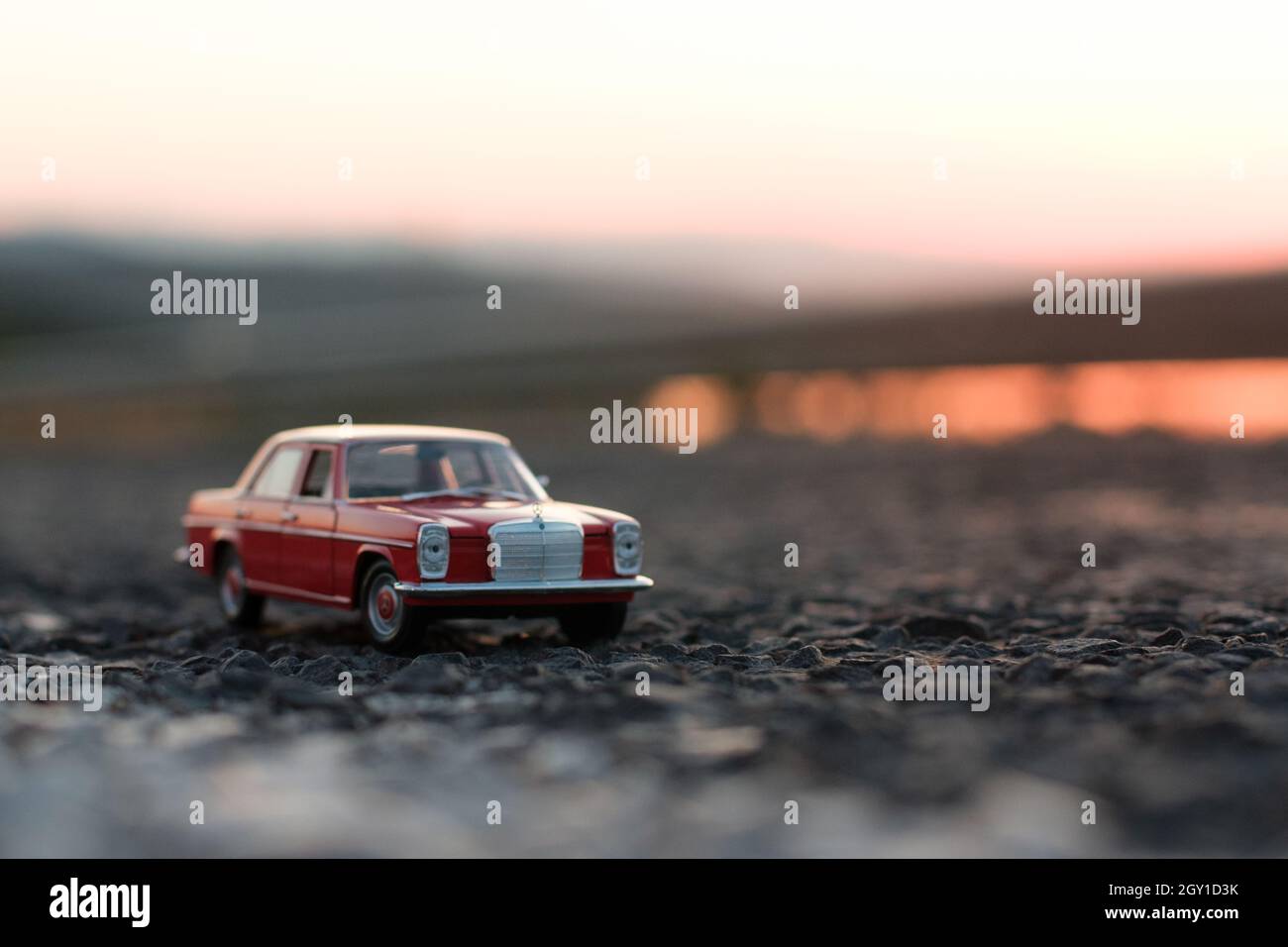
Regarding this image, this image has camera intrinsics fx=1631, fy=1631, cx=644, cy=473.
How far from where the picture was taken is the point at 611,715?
8125 mm

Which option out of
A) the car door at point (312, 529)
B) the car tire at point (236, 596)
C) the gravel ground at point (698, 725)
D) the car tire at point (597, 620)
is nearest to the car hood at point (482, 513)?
the car door at point (312, 529)

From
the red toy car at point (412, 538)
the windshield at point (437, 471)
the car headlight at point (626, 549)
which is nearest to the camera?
the red toy car at point (412, 538)

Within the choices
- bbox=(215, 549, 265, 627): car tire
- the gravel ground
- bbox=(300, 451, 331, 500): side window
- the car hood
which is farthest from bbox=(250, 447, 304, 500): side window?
the car hood

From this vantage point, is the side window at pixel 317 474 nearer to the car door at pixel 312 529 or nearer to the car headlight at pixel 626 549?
the car door at pixel 312 529

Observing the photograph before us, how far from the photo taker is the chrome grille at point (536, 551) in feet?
34.3

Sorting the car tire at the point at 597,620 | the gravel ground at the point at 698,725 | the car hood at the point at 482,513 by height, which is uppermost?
the car hood at the point at 482,513

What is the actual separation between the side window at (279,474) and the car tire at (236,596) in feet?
1.94

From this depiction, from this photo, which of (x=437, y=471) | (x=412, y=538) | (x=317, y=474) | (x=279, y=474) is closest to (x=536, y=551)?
(x=412, y=538)

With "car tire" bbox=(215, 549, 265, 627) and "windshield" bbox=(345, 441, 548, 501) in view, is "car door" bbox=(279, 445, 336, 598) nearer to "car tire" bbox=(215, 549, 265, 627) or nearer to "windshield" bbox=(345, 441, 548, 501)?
"windshield" bbox=(345, 441, 548, 501)

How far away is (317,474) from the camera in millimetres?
12148

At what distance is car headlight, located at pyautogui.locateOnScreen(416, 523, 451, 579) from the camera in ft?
33.8

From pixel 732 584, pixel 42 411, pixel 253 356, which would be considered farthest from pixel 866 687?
pixel 42 411
